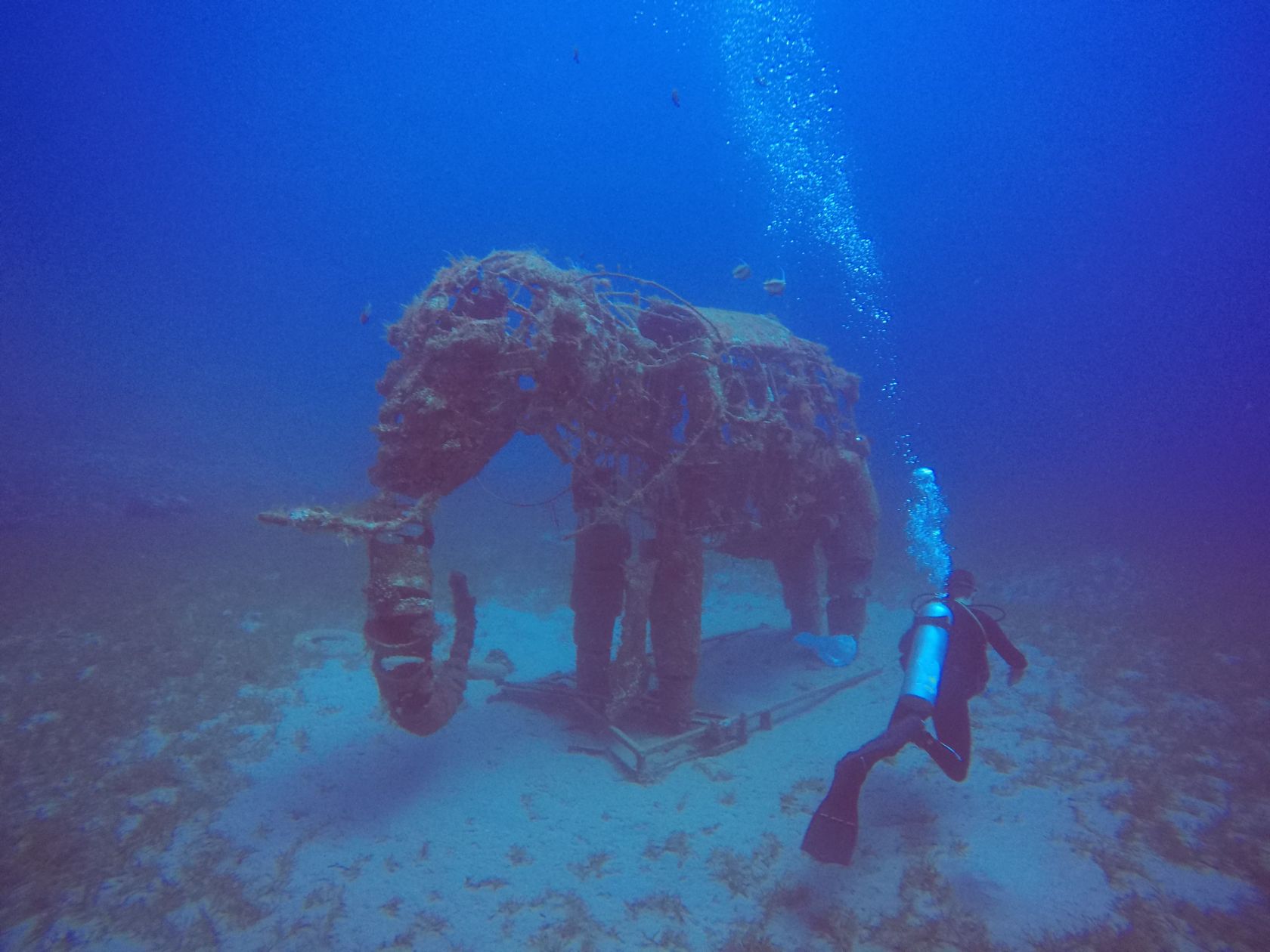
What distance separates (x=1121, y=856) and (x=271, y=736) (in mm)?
10005

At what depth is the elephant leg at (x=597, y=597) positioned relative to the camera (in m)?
7.73

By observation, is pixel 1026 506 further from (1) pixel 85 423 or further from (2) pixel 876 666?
(1) pixel 85 423

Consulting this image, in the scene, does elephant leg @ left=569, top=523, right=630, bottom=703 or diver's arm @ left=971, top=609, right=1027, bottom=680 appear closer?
diver's arm @ left=971, top=609, right=1027, bottom=680

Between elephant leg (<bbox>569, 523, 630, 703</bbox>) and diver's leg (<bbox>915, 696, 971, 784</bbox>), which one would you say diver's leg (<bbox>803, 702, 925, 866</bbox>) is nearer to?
diver's leg (<bbox>915, 696, 971, 784</bbox>)

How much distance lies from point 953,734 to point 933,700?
0.76 meters

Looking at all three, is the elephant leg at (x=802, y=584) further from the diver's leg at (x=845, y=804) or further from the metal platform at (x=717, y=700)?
the diver's leg at (x=845, y=804)

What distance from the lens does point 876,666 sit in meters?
10.3

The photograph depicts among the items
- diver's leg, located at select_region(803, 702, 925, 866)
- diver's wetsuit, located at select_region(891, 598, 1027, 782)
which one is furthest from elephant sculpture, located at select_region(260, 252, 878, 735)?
diver's wetsuit, located at select_region(891, 598, 1027, 782)

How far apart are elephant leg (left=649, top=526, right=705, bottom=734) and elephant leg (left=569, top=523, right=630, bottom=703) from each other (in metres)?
0.60

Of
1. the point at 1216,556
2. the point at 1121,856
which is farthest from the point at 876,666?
the point at 1216,556

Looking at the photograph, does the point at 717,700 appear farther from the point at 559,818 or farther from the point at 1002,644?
the point at 1002,644

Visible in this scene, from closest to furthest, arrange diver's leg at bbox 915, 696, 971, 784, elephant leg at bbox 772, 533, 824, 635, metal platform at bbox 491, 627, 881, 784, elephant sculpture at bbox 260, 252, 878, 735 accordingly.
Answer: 1. elephant sculpture at bbox 260, 252, 878, 735
2. diver's leg at bbox 915, 696, 971, 784
3. metal platform at bbox 491, 627, 881, 784
4. elephant leg at bbox 772, 533, 824, 635

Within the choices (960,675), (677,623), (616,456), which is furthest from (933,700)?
(616,456)

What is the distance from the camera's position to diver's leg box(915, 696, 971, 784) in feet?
18.2
